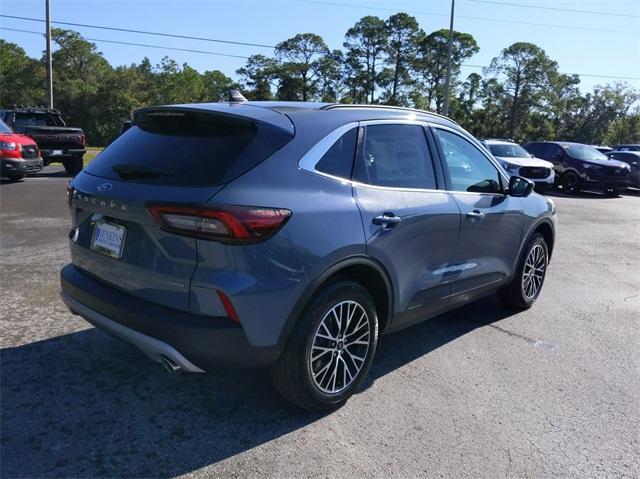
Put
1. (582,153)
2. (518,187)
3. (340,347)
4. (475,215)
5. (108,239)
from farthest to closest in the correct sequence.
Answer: (582,153), (518,187), (475,215), (340,347), (108,239)

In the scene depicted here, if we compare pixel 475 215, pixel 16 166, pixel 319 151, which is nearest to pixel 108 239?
pixel 319 151

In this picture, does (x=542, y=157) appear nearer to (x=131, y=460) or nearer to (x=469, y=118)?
(x=131, y=460)

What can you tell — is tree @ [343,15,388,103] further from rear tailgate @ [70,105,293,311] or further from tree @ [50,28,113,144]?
rear tailgate @ [70,105,293,311]

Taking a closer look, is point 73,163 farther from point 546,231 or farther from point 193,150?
point 193,150

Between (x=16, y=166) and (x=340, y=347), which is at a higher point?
(x=16, y=166)

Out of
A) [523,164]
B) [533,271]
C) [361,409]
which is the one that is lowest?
[361,409]

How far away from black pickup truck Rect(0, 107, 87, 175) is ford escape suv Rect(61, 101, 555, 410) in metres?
13.5

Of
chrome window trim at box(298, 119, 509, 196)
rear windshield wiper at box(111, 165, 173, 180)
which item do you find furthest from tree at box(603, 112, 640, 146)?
rear windshield wiper at box(111, 165, 173, 180)


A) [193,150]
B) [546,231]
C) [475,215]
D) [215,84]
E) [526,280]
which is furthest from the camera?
[215,84]

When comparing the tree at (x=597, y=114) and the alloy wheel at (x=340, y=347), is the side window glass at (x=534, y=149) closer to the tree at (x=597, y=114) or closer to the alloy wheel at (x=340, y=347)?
the alloy wheel at (x=340, y=347)

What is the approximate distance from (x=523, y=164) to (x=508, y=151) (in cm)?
102

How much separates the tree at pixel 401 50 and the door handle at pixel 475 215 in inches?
2587

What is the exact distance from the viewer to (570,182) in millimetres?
18922

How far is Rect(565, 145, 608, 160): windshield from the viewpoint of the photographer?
19.1 metres
